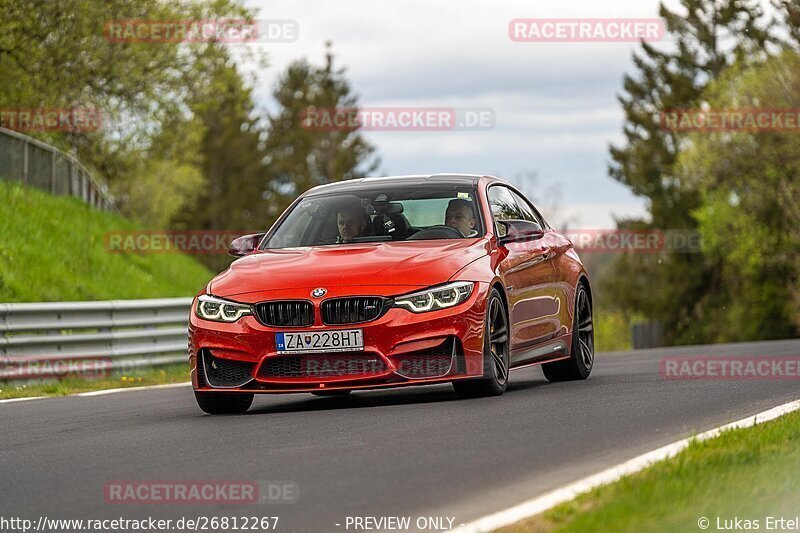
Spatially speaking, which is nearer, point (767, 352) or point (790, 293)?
point (767, 352)

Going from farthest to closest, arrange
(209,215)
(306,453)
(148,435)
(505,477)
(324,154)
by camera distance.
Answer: (324,154) → (209,215) → (148,435) → (306,453) → (505,477)

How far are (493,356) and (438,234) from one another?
114 centimetres

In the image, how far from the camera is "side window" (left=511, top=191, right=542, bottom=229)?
1273cm

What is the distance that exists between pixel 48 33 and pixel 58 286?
295 inches

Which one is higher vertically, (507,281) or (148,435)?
(507,281)

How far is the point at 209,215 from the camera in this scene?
3462 inches

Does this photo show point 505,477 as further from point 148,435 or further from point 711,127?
point 711,127

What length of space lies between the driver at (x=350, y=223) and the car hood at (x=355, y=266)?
12.3 inches

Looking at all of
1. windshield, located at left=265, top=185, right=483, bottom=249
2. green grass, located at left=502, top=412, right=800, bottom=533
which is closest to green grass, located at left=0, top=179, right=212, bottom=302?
windshield, located at left=265, top=185, right=483, bottom=249

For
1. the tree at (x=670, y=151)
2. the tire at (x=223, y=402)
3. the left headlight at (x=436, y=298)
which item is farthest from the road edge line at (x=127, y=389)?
the tree at (x=670, y=151)

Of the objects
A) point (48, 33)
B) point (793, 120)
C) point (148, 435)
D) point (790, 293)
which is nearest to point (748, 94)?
point (793, 120)

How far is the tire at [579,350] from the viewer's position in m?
12.5

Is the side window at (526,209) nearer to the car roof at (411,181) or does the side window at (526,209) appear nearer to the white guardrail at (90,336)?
the car roof at (411,181)

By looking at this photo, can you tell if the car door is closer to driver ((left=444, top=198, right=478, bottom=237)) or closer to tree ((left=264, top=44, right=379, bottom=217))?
driver ((left=444, top=198, right=478, bottom=237))
